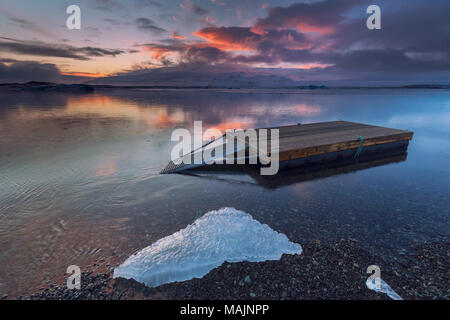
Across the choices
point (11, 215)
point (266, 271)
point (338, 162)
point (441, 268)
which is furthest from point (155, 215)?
point (338, 162)

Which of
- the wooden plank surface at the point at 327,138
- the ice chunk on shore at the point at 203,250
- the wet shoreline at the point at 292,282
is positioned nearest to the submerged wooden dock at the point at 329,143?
the wooden plank surface at the point at 327,138

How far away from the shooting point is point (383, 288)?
3.51m

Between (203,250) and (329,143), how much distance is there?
310 inches

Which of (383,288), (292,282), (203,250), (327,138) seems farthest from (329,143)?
(203,250)

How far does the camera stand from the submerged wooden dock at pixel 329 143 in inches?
351

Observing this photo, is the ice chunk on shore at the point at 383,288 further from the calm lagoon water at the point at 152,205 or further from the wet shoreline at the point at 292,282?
the calm lagoon water at the point at 152,205

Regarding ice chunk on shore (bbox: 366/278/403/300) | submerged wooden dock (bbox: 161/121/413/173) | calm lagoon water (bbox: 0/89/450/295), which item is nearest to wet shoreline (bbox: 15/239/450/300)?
ice chunk on shore (bbox: 366/278/403/300)

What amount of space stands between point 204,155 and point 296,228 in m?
5.65

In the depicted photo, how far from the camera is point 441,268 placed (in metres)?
3.97

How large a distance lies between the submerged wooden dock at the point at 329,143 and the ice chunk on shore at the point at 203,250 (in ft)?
14.3

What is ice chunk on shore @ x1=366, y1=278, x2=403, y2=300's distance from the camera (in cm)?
338

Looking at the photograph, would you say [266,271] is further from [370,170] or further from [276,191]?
[370,170]

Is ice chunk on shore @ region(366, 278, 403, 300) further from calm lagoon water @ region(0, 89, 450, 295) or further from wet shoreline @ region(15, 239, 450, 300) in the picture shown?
calm lagoon water @ region(0, 89, 450, 295)
